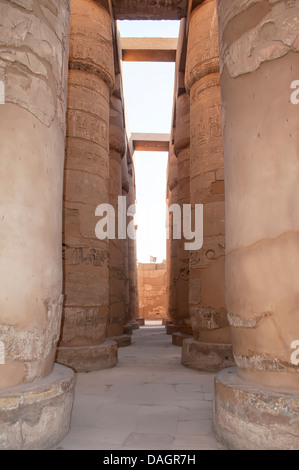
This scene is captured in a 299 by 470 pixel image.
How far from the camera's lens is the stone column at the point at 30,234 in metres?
2.26

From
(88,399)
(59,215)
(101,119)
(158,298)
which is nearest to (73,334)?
(88,399)

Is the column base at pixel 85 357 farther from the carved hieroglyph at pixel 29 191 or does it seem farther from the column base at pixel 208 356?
the carved hieroglyph at pixel 29 191

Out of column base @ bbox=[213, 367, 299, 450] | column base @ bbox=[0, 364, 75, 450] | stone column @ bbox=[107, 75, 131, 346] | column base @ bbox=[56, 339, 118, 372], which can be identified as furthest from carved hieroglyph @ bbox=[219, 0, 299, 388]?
stone column @ bbox=[107, 75, 131, 346]

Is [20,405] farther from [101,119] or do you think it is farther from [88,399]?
[101,119]

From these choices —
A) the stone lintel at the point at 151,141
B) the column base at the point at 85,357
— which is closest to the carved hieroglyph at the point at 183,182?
the column base at the point at 85,357

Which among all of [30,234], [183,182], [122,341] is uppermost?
[183,182]

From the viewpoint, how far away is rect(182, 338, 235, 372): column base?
5250 mm

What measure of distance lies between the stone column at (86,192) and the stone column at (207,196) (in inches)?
53.9

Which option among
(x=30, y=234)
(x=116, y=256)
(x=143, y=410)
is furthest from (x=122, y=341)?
(x=30, y=234)

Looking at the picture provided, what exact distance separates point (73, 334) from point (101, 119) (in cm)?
348

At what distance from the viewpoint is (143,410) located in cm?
336

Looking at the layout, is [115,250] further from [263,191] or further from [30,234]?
[263,191]

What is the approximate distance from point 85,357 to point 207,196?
118 inches

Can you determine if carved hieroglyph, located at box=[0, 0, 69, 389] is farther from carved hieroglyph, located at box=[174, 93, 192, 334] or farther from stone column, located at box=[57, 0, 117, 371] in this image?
carved hieroglyph, located at box=[174, 93, 192, 334]
